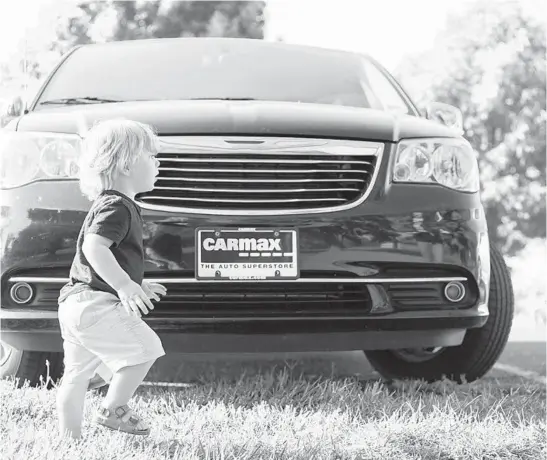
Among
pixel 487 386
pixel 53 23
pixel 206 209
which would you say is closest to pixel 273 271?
pixel 206 209

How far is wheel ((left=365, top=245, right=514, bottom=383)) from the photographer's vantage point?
3.78 meters

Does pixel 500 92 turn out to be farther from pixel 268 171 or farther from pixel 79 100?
pixel 268 171

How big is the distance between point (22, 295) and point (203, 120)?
0.91 meters

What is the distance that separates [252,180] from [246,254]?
0.27 m

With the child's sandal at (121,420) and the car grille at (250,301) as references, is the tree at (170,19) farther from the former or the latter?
the child's sandal at (121,420)

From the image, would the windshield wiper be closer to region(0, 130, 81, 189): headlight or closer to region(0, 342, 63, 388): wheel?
region(0, 130, 81, 189): headlight

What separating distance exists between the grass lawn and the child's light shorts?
0.77 feet

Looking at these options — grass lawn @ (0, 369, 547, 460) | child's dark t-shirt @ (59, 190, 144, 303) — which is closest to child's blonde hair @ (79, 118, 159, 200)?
child's dark t-shirt @ (59, 190, 144, 303)

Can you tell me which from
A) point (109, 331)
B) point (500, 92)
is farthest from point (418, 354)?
point (500, 92)

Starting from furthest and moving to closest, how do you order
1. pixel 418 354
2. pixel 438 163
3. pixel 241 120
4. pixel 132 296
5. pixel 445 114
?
pixel 445 114, pixel 418 354, pixel 438 163, pixel 241 120, pixel 132 296

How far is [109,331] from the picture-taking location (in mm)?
2488

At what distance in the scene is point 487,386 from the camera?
3918 mm

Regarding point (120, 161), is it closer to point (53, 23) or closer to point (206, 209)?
point (206, 209)

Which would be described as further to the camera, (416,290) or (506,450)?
(416,290)
